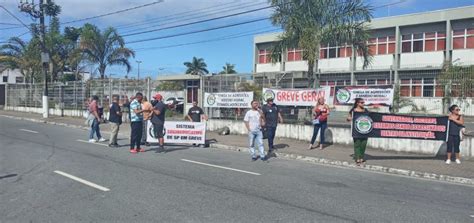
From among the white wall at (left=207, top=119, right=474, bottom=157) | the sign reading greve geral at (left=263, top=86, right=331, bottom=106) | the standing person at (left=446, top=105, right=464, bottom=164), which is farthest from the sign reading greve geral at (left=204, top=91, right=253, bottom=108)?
the standing person at (left=446, top=105, right=464, bottom=164)

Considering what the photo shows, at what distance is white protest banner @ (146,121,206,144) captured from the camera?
1578 cm

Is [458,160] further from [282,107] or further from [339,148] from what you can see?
[282,107]

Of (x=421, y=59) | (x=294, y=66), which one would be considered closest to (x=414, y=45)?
(x=421, y=59)

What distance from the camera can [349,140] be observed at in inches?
622

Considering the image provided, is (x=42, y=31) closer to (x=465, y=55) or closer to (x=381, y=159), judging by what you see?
(x=381, y=159)

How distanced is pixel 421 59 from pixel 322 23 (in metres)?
25.4

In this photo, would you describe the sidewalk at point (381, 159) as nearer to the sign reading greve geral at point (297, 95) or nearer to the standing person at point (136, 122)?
the sign reading greve geral at point (297, 95)

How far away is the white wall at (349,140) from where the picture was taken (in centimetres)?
1352

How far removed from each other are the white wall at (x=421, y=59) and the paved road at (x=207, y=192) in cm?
3169

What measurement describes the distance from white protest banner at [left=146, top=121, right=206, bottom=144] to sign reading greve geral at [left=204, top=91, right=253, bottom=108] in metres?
3.98

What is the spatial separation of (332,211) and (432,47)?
37.2 metres

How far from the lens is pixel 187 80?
98.5ft

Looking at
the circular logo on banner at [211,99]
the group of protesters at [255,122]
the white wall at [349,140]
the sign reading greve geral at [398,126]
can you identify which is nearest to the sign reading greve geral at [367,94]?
the white wall at [349,140]

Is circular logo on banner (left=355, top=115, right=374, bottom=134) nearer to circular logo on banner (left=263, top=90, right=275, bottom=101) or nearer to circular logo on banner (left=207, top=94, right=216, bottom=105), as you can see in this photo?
circular logo on banner (left=263, top=90, right=275, bottom=101)
